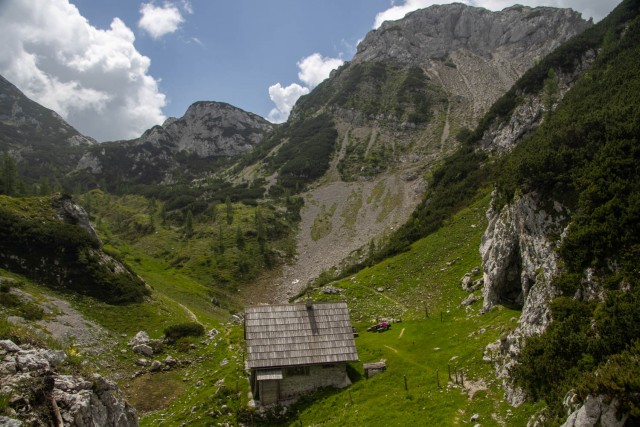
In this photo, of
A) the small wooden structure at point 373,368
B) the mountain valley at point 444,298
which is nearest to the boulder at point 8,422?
the mountain valley at point 444,298

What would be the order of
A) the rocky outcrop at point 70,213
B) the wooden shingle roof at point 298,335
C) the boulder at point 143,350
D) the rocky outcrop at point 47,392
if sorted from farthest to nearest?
the rocky outcrop at point 70,213 < the boulder at point 143,350 < the wooden shingle roof at point 298,335 < the rocky outcrop at point 47,392

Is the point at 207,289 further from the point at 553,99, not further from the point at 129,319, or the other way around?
the point at 553,99

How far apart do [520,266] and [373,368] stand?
51.2ft

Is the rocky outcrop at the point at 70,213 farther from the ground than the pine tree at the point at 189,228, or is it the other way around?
the pine tree at the point at 189,228

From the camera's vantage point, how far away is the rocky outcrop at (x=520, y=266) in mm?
25797

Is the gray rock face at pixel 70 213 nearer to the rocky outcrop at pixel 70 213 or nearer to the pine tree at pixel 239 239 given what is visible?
the rocky outcrop at pixel 70 213

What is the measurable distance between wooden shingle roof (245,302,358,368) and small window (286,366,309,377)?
670mm

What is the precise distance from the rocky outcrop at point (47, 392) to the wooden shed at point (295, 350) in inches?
742

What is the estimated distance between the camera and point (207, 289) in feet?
302

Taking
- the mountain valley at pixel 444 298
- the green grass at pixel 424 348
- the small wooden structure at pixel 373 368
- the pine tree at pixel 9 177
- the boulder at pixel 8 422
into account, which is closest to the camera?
the boulder at pixel 8 422

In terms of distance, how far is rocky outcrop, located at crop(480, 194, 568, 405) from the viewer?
2580 cm

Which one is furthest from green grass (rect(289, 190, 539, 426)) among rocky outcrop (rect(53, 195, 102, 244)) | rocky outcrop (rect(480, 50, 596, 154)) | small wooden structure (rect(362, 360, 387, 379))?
rocky outcrop (rect(480, 50, 596, 154))

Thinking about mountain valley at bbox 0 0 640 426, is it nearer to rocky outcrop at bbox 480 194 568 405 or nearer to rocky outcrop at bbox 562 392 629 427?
rocky outcrop at bbox 562 392 629 427

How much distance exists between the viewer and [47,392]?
12.9 metres
